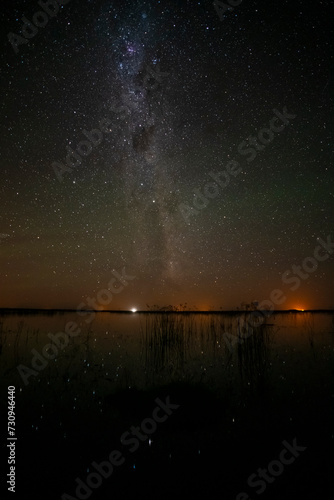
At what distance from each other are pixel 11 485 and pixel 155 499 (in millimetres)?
1960

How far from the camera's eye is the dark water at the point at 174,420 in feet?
13.8

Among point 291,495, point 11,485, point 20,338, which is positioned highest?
point 20,338

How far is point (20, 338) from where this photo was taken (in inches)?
624

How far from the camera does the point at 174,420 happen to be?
6.50 meters

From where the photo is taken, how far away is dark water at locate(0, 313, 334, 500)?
165 inches

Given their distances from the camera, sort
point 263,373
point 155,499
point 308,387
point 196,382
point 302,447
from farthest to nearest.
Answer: point 263,373 < point 196,382 < point 308,387 < point 302,447 < point 155,499

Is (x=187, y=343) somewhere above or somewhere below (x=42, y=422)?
above

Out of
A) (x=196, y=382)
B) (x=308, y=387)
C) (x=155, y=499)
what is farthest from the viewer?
(x=196, y=382)

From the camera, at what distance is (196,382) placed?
29.8 ft

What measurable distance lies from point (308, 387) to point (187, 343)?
255 inches

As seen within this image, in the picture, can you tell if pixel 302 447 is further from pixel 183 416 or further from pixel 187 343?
pixel 187 343

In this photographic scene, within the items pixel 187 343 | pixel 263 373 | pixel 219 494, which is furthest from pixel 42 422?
pixel 187 343

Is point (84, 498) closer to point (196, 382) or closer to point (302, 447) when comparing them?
point (302, 447)

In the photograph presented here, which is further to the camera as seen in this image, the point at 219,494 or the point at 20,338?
the point at 20,338
